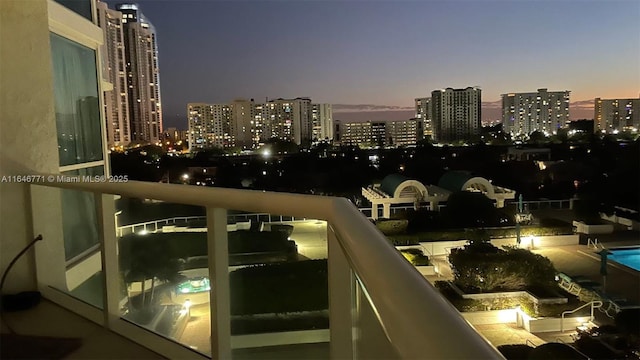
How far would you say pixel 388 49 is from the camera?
50.2 m

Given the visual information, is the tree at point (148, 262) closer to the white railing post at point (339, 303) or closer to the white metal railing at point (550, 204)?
the white railing post at point (339, 303)

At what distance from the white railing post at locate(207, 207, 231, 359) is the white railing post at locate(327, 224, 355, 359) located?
0.59 m

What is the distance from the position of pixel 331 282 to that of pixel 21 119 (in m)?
2.52

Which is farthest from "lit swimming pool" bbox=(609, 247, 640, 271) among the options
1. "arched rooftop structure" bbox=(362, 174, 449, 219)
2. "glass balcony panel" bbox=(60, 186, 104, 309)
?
"glass balcony panel" bbox=(60, 186, 104, 309)

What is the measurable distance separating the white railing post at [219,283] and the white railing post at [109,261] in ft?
2.77

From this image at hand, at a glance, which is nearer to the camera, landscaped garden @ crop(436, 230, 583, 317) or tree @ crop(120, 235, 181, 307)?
tree @ crop(120, 235, 181, 307)

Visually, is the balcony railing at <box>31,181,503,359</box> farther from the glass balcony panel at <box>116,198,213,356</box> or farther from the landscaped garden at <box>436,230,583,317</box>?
the landscaped garden at <box>436,230,583,317</box>

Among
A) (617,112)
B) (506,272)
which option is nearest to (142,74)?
(506,272)

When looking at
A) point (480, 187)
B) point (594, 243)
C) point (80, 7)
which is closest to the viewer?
point (80, 7)

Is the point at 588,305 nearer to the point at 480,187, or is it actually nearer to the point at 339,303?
the point at 480,187

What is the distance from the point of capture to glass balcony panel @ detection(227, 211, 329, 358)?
1.41 m

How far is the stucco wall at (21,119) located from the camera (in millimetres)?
2844

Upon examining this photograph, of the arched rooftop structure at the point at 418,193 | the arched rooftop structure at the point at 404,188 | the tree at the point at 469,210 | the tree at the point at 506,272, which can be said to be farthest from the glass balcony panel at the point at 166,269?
the arched rooftop structure at the point at 404,188

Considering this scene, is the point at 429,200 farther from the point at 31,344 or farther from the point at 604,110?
the point at 604,110
